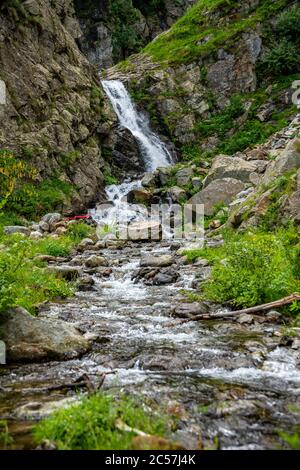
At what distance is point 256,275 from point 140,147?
77.7 feet

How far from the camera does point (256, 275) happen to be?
809cm

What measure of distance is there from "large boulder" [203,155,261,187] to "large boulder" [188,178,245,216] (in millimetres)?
613

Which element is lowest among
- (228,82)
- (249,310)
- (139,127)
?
(249,310)

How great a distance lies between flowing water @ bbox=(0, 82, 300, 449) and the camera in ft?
12.6

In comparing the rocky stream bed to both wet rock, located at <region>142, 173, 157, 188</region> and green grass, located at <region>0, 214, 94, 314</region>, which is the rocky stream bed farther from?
wet rock, located at <region>142, 173, 157, 188</region>

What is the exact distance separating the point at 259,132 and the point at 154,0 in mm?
38305

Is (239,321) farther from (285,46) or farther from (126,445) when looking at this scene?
(285,46)

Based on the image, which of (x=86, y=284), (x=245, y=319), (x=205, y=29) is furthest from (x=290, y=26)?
(x=245, y=319)

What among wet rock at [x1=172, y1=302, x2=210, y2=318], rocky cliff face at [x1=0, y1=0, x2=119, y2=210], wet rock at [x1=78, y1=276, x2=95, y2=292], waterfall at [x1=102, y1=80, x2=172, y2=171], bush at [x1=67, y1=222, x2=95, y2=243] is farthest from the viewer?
waterfall at [x1=102, y1=80, x2=172, y2=171]

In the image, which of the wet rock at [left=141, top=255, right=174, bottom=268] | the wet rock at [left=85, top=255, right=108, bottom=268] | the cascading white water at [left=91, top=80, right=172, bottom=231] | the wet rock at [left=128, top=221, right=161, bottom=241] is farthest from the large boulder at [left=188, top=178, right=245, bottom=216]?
the wet rock at [left=85, top=255, right=108, bottom=268]

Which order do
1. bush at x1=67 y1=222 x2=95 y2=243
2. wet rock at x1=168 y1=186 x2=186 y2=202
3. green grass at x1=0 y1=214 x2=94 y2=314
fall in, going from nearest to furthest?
green grass at x1=0 y1=214 x2=94 y2=314 < bush at x1=67 y1=222 x2=95 y2=243 < wet rock at x1=168 y1=186 x2=186 y2=202

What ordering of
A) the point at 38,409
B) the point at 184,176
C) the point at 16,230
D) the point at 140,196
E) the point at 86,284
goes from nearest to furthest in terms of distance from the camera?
1. the point at 38,409
2. the point at 86,284
3. the point at 16,230
4. the point at 140,196
5. the point at 184,176

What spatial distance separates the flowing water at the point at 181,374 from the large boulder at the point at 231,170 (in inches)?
535

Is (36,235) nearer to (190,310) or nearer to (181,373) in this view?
(190,310)
